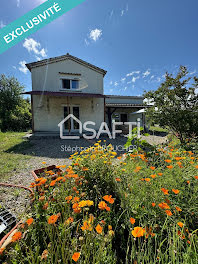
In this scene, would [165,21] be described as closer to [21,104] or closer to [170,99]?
[170,99]

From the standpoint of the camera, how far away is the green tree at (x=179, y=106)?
3.72 metres

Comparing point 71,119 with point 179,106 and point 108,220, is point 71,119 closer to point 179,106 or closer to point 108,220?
point 179,106

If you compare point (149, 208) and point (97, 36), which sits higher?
point (97, 36)

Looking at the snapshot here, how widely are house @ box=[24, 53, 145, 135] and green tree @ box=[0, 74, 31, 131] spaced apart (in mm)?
5686

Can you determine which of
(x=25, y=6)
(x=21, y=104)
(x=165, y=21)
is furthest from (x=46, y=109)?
(x=21, y=104)

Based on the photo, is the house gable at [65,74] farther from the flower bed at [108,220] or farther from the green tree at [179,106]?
the flower bed at [108,220]

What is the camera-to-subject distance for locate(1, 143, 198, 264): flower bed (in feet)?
2.59

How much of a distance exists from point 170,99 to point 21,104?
20032mm

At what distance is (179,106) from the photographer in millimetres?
4043

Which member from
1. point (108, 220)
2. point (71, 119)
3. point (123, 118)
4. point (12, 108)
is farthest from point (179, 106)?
point (12, 108)

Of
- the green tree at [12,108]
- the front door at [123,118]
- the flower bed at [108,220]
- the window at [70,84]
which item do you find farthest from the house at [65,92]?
the flower bed at [108,220]

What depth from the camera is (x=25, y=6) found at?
4.21 meters

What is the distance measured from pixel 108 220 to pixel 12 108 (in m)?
20.3

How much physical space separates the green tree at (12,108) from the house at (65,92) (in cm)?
569
